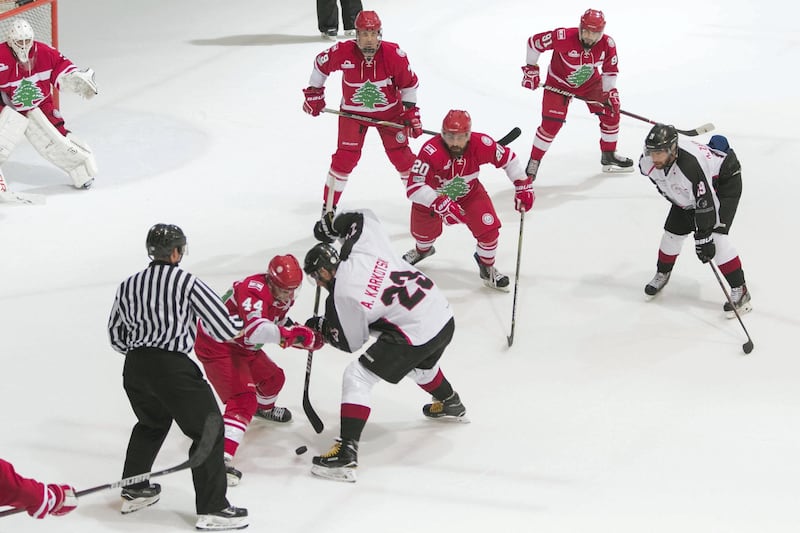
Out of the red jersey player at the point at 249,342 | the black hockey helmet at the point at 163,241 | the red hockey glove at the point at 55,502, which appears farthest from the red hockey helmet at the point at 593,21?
the red hockey glove at the point at 55,502

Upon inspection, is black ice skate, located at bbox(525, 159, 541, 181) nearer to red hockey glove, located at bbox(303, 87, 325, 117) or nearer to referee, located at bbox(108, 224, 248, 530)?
red hockey glove, located at bbox(303, 87, 325, 117)

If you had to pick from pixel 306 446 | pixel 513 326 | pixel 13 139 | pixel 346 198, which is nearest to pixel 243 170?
pixel 346 198

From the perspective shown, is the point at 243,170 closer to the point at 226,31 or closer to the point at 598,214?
the point at 598,214

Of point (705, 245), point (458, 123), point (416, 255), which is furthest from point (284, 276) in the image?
point (705, 245)

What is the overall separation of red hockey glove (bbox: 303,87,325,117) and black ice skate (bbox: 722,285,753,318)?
84.9 inches

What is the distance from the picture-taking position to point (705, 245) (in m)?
4.75

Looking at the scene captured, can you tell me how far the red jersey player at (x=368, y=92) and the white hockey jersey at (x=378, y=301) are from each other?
1.79 meters

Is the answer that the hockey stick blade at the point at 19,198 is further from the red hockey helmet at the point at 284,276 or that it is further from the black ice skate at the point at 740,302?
the black ice skate at the point at 740,302

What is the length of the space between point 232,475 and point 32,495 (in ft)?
2.59

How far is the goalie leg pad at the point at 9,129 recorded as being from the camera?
20.0 feet

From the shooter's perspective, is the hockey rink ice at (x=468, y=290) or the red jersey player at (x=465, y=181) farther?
the red jersey player at (x=465, y=181)

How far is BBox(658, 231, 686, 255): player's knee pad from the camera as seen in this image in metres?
5.02

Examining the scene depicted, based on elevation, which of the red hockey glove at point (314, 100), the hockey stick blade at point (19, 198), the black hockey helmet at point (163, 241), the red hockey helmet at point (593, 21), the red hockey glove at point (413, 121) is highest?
the red hockey helmet at point (593, 21)

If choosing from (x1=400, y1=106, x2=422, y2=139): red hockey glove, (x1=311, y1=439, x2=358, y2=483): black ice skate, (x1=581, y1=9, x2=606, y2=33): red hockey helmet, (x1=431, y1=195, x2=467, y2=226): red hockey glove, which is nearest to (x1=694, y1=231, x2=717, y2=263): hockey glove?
(x1=431, y1=195, x2=467, y2=226): red hockey glove
